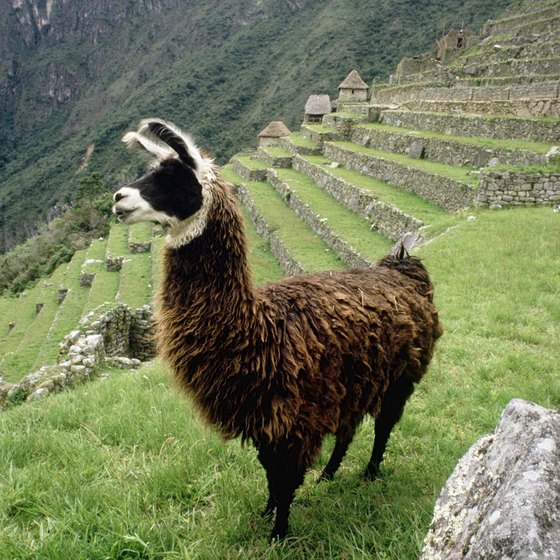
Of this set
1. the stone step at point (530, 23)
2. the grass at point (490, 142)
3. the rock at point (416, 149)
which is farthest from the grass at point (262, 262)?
the stone step at point (530, 23)

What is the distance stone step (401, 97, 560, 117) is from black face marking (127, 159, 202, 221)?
1326 centimetres

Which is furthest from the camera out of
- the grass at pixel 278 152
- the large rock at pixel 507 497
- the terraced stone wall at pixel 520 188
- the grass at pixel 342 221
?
the grass at pixel 278 152

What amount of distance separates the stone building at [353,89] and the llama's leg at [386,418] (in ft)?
118

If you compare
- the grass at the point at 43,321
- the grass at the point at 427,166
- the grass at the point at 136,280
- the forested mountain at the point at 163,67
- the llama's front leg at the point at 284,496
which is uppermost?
the forested mountain at the point at 163,67

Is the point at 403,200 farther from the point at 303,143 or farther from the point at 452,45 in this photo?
the point at 452,45

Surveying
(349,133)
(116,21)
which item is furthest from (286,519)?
(116,21)

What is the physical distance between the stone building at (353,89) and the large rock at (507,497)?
37190 millimetres

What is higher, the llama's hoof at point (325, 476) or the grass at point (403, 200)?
the grass at point (403, 200)

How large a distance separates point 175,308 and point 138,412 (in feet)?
5.23

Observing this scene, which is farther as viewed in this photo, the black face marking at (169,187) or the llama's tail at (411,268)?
the llama's tail at (411,268)

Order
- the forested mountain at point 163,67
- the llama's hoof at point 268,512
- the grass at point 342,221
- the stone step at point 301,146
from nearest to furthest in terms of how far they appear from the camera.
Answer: the llama's hoof at point 268,512, the grass at point 342,221, the stone step at point 301,146, the forested mountain at point 163,67

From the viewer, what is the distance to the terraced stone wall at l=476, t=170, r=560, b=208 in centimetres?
941

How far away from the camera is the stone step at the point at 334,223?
428 inches

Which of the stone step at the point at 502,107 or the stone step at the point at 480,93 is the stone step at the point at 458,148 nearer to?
the stone step at the point at 502,107
